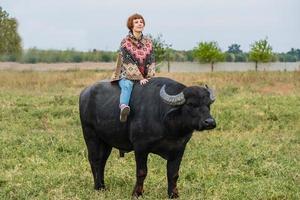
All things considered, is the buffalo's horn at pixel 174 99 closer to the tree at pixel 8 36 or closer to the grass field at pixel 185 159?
the grass field at pixel 185 159

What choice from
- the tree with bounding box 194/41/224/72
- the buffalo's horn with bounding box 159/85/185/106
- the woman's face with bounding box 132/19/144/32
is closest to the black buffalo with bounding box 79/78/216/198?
the buffalo's horn with bounding box 159/85/185/106

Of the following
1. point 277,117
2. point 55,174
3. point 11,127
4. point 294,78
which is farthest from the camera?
point 294,78

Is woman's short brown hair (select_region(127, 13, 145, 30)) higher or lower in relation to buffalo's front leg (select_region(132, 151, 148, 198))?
higher

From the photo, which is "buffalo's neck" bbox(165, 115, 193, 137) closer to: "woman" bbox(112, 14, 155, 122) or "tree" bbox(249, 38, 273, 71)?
"woman" bbox(112, 14, 155, 122)

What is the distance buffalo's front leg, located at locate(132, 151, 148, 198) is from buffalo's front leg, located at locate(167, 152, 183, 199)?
0.92ft

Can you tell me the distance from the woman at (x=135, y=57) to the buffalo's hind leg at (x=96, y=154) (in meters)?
0.84

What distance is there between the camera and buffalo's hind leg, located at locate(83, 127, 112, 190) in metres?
6.92

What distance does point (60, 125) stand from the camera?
1335 cm

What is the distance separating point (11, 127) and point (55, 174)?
5337 millimetres

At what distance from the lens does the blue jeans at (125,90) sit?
244 inches

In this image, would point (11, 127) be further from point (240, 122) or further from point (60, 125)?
point (240, 122)

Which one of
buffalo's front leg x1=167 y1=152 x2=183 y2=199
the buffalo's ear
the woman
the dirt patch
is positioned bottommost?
the dirt patch

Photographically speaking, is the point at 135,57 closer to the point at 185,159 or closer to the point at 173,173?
the point at 173,173

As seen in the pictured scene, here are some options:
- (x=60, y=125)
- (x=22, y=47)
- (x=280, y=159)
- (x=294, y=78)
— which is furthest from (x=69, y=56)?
(x=280, y=159)
